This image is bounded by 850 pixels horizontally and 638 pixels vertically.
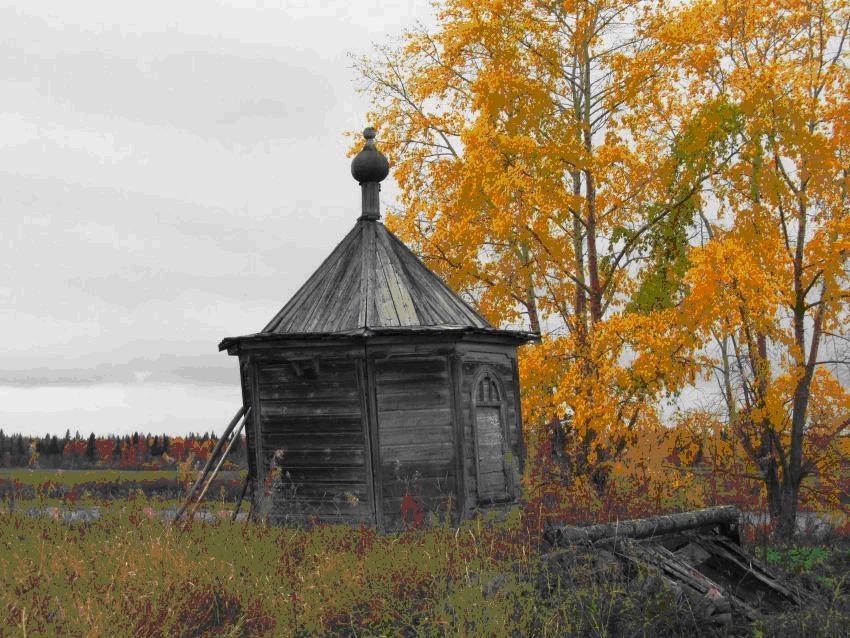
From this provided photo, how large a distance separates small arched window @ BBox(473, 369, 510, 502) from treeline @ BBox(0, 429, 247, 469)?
1954 cm

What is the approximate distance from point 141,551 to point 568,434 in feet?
31.0

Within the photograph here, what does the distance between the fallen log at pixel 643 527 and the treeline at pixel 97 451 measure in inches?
872

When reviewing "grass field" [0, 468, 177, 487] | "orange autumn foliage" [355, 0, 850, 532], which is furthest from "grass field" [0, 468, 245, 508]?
"orange autumn foliage" [355, 0, 850, 532]

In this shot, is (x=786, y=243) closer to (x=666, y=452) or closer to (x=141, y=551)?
(x=666, y=452)

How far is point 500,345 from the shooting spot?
12328 millimetres

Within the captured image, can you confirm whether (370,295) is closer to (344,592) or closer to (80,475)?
(344,592)

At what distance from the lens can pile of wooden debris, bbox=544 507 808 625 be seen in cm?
812

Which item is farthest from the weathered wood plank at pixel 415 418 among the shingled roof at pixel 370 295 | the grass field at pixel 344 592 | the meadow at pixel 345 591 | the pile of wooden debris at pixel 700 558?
the pile of wooden debris at pixel 700 558

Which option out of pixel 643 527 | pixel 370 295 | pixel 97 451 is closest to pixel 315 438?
pixel 370 295

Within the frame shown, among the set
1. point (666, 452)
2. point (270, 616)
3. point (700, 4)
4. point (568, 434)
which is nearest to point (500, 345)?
point (666, 452)

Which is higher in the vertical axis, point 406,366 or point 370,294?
point 370,294

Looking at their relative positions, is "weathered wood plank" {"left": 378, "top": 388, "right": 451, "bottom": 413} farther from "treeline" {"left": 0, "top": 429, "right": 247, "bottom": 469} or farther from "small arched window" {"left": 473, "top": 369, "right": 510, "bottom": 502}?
"treeline" {"left": 0, "top": 429, "right": 247, "bottom": 469}

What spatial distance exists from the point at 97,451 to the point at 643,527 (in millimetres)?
26953

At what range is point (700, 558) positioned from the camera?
10.2 metres
